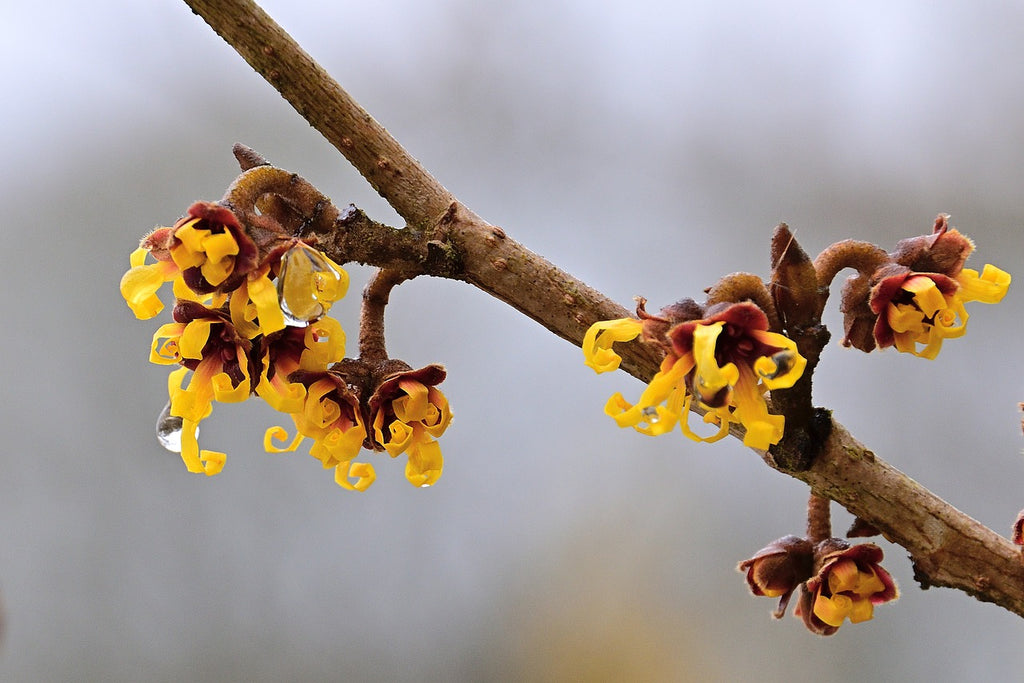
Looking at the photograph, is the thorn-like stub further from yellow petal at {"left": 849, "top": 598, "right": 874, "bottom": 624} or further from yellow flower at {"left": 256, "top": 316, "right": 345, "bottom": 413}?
yellow petal at {"left": 849, "top": 598, "right": 874, "bottom": 624}

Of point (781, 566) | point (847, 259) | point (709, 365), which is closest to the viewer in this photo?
point (709, 365)

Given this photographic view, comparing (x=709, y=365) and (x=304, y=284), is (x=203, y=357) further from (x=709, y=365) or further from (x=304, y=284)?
(x=709, y=365)

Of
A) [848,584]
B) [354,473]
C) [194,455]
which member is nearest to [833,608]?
[848,584]

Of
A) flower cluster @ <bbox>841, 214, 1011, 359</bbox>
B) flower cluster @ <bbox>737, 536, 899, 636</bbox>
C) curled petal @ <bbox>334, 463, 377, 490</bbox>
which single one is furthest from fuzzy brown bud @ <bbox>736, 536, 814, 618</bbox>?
curled petal @ <bbox>334, 463, 377, 490</bbox>

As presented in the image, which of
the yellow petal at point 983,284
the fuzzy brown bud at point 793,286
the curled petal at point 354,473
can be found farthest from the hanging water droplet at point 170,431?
the yellow petal at point 983,284

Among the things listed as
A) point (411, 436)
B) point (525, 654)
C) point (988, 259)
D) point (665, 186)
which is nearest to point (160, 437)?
point (411, 436)
